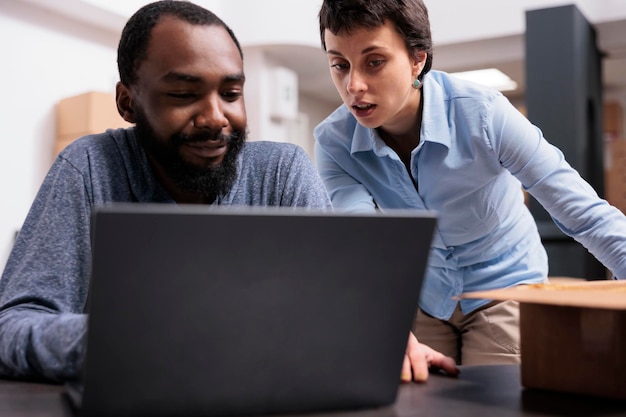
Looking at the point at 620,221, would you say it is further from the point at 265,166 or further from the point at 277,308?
the point at 277,308

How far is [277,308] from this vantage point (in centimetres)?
56

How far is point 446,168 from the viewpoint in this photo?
139cm

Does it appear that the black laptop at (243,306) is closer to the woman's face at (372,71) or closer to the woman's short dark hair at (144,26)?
the woman's short dark hair at (144,26)

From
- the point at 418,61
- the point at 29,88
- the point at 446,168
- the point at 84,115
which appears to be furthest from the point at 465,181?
the point at 29,88

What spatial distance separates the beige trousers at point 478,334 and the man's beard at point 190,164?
625 mm

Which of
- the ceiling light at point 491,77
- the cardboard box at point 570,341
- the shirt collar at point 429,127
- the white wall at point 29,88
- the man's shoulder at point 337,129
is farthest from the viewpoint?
the ceiling light at point 491,77

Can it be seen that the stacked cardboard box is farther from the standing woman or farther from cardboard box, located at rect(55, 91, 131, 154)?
the standing woman

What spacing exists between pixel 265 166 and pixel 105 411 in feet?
1.84

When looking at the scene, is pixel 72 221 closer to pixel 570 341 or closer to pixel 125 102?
pixel 125 102

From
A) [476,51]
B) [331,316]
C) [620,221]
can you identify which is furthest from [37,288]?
[476,51]

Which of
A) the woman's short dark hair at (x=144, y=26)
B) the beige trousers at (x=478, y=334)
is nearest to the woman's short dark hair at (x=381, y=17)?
the woman's short dark hair at (x=144, y=26)

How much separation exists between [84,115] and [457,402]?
3.36 meters

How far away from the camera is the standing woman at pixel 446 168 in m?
1.29

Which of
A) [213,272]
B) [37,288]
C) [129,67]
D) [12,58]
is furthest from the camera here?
[12,58]
